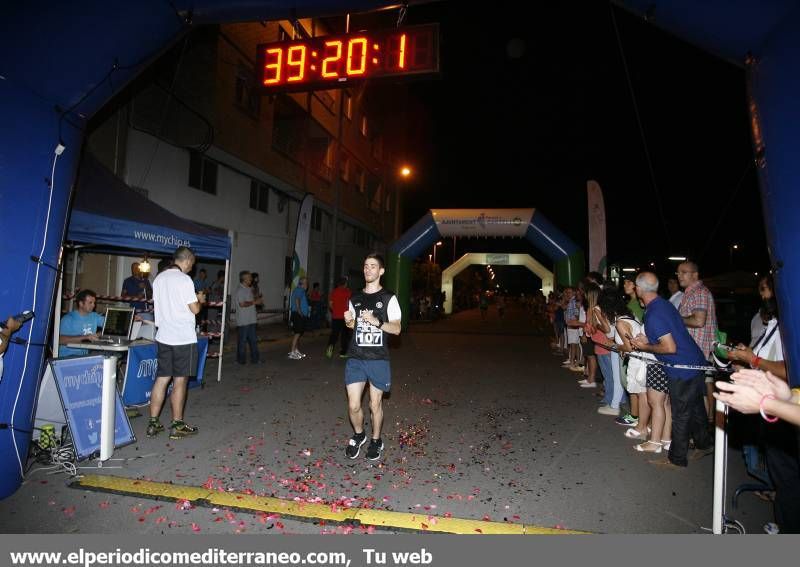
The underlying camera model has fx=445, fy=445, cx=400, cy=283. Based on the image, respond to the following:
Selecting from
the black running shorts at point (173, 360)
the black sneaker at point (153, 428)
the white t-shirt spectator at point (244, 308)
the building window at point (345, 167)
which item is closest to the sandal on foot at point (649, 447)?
the black running shorts at point (173, 360)

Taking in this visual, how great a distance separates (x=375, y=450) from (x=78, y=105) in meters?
4.20

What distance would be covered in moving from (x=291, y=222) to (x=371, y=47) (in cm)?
1237

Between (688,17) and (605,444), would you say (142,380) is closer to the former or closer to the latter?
(605,444)

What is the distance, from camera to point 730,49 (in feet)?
10.8

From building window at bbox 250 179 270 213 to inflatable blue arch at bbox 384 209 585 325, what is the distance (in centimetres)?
592

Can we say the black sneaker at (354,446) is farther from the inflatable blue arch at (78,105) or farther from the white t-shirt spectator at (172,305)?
the inflatable blue arch at (78,105)

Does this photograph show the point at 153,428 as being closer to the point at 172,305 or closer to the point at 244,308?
the point at 172,305

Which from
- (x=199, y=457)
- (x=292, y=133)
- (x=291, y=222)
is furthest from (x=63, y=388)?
(x=292, y=133)

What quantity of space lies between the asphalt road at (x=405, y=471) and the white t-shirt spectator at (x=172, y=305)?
3.77 ft

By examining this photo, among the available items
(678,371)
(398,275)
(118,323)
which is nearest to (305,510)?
(678,371)

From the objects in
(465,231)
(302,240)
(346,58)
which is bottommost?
(302,240)

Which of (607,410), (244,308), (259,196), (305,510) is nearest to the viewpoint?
(305,510)

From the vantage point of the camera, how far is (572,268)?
1508cm

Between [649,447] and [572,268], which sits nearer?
[649,447]
